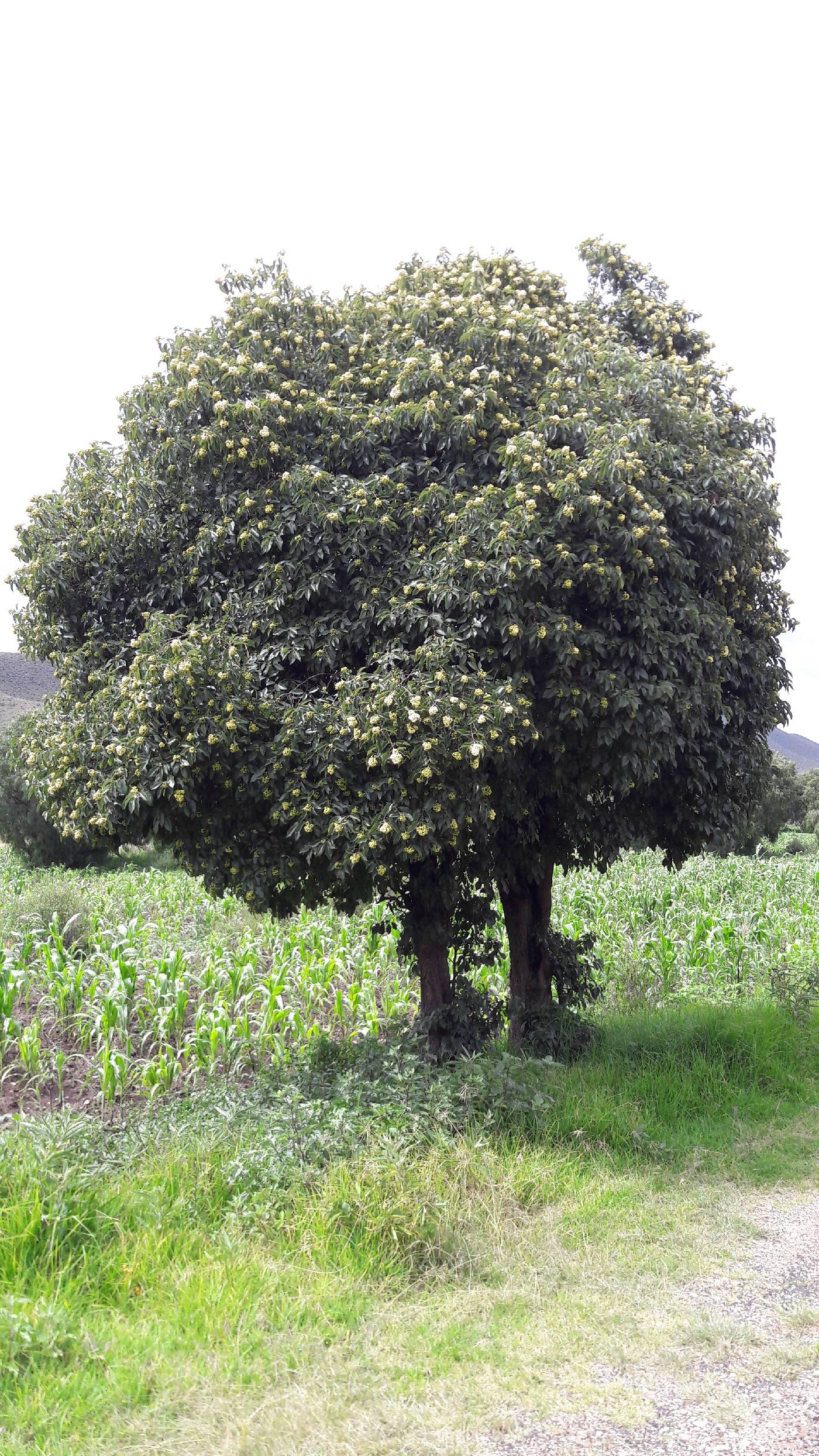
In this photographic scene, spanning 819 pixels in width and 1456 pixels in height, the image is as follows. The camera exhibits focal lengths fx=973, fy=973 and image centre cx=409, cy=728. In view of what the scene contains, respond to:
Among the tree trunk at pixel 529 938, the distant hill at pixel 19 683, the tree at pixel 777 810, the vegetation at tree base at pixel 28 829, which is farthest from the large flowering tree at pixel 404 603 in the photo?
the distant hill at pixel 19 683

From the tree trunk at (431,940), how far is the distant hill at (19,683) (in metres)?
39.2

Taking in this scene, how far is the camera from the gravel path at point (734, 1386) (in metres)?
3.47

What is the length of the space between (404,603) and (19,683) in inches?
1885

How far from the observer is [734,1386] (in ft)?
12.6

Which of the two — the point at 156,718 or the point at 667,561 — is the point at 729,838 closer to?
the point at 667,561

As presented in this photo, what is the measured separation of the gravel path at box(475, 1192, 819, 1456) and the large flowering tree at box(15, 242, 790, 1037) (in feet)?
9.08

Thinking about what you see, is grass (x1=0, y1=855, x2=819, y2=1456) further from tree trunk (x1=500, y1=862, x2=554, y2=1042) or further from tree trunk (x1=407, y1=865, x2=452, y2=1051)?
Answer: tree trunk (x1=500, y1=862, x2=554, y2=1042)

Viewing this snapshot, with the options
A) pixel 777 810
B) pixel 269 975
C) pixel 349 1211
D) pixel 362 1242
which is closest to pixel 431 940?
pixel 269 975

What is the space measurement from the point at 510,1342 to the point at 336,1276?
88 centimetres

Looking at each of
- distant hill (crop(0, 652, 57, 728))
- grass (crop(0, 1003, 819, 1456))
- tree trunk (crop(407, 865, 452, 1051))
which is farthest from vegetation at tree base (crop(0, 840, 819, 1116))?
distant hill (crop(0, 652, 57, 728))

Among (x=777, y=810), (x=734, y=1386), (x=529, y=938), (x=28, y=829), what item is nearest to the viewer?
(x=734, y=1386)

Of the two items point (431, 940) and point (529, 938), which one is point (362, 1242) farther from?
point (529, 938)

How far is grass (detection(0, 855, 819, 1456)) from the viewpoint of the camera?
3783 mm

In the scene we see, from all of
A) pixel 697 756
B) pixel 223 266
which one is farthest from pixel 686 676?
pixel 223 266
